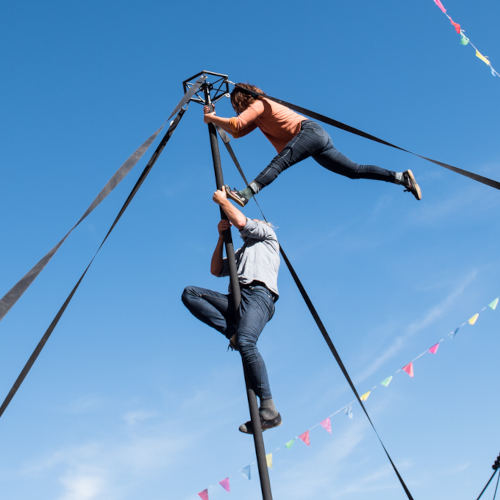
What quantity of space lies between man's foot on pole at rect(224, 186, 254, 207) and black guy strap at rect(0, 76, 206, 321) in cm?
56

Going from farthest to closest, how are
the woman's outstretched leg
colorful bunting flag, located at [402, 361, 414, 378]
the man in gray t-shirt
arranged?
colorful bunting flag, located at [402, 361, 414, 378] → the woman's outstretched leg → the man in gray t-shirt

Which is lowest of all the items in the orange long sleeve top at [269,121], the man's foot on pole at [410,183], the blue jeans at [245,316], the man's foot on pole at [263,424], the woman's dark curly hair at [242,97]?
the man's foot on pole at [263,424]

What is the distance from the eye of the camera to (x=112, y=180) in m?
3.52

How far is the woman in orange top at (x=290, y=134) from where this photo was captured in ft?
13.6

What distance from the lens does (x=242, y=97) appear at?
4352 millimetres

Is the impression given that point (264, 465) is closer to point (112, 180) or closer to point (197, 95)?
point (112, 180)

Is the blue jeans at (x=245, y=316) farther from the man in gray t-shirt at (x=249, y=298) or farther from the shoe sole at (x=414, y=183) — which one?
the shoe sole at (x=414, y=183)

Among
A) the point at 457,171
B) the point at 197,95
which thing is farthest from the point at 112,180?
the point at 457,171

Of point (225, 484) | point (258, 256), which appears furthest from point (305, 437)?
point (258, 256)

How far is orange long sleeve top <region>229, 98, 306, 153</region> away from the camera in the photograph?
419cm

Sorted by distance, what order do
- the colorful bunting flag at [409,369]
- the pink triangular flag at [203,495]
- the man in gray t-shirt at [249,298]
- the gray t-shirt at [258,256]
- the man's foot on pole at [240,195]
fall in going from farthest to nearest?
the colorful bunting flag at [409,369]
the pink triangular flag at [203,495]
the gray t-shirt at [258,256]
the man's foot on pole at [240,195]
the man in gray t-shirt at [249,298]

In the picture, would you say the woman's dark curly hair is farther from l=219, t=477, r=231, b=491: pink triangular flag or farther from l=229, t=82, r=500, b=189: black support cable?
l=219, t=477, r=231, b=491: pink triangular flag

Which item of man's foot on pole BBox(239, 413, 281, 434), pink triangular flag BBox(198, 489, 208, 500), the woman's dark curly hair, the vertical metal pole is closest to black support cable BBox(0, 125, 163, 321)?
the vertical metal pole

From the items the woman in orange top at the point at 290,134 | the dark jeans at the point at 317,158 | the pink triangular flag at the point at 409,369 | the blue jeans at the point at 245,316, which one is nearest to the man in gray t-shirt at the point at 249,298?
the blue jeans at the point at 245,316
